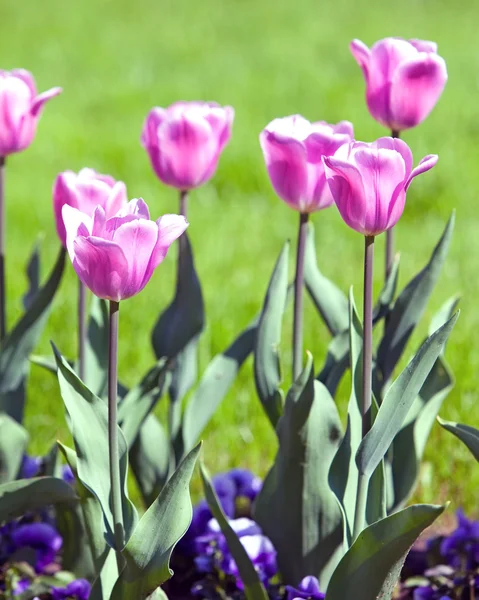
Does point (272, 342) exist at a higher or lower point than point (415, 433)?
higher

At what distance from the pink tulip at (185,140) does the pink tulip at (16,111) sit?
0.18 meters

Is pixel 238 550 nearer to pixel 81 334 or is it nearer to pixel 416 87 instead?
pixel 81 334

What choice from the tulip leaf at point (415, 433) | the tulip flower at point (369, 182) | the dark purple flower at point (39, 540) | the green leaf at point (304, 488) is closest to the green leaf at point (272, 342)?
the green leaf at point (304, 488)

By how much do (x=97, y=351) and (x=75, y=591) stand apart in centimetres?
39

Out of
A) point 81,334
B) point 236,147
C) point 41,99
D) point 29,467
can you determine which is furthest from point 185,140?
point 236,147

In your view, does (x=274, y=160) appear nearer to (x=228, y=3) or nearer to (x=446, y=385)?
(x=446, y=385)

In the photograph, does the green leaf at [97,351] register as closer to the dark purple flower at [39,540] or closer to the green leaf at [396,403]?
the dark purple flower at [39,540]

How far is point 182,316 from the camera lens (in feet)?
5.27

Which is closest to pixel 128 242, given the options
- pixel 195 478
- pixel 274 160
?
pixel 274 160

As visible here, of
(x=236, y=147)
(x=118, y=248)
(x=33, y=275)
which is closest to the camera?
(x=118, y=248)

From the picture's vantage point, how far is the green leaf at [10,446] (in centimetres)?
157

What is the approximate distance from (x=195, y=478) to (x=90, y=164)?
8.64ft

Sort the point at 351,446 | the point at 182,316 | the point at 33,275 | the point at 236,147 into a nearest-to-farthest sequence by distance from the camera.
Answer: the point at 351,446 → the point at 182,316 → the point at 33,275 → the point at 236,147

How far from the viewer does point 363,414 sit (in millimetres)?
1243
